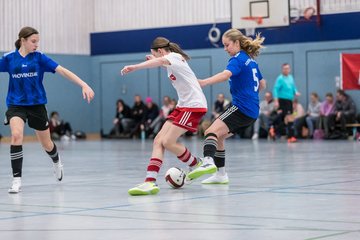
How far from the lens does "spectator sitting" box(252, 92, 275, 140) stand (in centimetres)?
3021

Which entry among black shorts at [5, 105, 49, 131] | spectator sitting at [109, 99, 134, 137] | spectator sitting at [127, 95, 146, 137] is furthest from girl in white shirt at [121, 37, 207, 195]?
spectator sitting at [109, 99, 134, 137]

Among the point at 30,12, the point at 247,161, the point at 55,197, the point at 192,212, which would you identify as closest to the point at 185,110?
the point at 55,197

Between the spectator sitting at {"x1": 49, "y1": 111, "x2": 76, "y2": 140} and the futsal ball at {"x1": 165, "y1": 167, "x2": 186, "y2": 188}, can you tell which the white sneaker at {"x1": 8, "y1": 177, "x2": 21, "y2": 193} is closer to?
the futsal ball at {"x1": 165, "y1": 167, "x2": 186, "y2": 188}

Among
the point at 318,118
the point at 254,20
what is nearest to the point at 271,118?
the point at 318,118

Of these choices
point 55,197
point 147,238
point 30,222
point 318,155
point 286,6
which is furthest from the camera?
point 286,6

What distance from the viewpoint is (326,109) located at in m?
29.1

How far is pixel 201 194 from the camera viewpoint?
9.88 m

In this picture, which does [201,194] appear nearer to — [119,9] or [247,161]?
[247,161]

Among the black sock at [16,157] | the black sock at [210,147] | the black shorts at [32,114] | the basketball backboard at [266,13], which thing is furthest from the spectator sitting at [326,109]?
the black sock at [16,157]

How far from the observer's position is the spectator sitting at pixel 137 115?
33.4 meters

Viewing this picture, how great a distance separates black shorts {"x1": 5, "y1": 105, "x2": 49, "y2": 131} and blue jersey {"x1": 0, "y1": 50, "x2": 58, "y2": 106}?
0.08m

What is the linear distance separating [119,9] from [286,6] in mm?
9871

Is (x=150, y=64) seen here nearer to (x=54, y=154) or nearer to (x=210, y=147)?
(x=210, y=147)

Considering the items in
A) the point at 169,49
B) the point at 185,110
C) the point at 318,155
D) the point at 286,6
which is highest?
the point at 286,6
